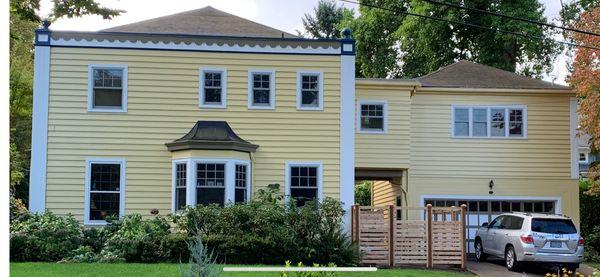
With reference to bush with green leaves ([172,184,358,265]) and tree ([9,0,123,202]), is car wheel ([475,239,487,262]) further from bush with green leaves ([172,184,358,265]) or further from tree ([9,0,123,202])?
tree ([9,0,123,202])

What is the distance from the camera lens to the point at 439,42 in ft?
127

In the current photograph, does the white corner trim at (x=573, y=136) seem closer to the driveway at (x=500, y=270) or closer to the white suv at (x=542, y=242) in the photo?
the driveway at (x=500, y=270)

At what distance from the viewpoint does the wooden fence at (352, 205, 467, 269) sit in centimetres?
1952

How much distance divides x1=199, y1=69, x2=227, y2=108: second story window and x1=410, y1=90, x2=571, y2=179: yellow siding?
21.7 feet

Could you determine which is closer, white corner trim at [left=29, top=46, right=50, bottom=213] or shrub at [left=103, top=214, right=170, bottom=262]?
shrub at [left=103, top=214, right=170, bottom=262]

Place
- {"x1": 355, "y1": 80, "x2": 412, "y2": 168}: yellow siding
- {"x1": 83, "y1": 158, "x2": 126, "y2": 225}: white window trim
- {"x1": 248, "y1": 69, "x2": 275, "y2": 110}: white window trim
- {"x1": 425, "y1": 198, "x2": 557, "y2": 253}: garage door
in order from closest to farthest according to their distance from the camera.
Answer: {"x1": 83, "y1": 158, "x2": 126, "y2": 225}: white window trim → {"x1": 248, "y1": 69, "x2": 275, "y2": 110}: white window trim → {"x1": 355, "y1": 80, "x2": 412, "y2": 168}: yellow siding → {"x1": 425, "y1": 198, "x2": 557, "y2": 253}: garage door

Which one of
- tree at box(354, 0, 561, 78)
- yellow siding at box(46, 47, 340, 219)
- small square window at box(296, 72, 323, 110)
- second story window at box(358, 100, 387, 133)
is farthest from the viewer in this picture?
tree at box(354, 0, 561, 78)

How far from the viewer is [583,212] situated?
1029 inches

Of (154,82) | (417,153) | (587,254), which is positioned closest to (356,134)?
(417,153)

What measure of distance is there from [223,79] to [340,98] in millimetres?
3335

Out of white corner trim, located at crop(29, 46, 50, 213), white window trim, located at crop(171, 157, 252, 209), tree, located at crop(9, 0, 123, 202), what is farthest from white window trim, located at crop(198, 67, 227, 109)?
tree, located at crop(9, 0, 123, 202)

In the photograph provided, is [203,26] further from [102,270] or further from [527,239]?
[527,239]

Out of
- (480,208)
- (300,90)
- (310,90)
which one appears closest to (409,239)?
(310,90)

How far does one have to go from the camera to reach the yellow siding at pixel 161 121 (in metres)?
20.3
